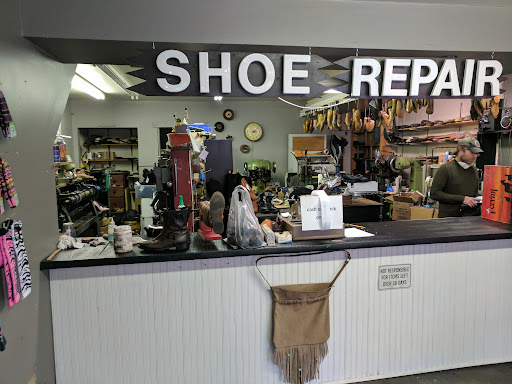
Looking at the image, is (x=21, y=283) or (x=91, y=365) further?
(x=91, y=365)

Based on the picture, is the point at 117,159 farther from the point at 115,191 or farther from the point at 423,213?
the point at 423,213

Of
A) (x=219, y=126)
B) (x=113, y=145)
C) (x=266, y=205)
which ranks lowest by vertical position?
(x=266, y=205)

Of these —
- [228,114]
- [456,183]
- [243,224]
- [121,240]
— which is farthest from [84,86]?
[456,183]

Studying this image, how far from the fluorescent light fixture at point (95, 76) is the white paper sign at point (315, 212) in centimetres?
442

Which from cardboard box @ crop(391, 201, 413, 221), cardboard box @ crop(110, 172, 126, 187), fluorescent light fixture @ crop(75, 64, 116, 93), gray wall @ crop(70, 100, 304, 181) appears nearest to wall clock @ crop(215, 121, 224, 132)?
gray wall @ crop(70, 100, 304, 181)

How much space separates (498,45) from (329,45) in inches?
52.6

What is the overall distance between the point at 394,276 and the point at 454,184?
1.95 metres

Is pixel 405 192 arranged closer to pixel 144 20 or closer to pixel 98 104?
pixel 144 20

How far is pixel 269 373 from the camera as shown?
249 centimetres

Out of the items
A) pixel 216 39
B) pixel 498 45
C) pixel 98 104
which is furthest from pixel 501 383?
pixel 98 104

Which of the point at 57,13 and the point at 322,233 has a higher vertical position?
the point at 57,13

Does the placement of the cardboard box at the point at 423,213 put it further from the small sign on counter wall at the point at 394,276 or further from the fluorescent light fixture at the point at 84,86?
the fluorescent light fixture at the point at 84,86

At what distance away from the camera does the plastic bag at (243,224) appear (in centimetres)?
234

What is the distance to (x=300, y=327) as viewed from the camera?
7.97ft
